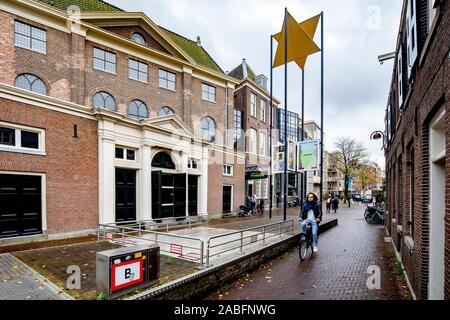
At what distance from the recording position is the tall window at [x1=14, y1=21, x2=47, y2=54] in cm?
1239

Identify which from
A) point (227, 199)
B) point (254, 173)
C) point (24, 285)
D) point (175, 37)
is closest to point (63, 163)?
point (24, 285)

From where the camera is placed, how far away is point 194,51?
906 inches

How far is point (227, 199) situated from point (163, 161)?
8.07 meters

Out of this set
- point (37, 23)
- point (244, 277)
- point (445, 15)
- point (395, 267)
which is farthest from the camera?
point (37, 23)

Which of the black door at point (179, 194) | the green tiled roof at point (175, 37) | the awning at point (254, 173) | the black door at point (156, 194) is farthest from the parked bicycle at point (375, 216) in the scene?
the green tiled roof at point (175, 37)

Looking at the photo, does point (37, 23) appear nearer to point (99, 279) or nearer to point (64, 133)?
point (64, 133)

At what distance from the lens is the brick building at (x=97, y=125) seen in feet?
32.0

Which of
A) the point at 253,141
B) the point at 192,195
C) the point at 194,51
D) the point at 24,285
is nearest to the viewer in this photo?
the point at 24,285

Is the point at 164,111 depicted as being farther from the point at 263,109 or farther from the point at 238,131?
the point at 263,109

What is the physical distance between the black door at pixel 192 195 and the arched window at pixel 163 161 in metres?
2.06

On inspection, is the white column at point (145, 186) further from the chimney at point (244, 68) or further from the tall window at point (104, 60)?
the chimney at point (244, 68)

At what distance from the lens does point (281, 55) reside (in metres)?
13.8
